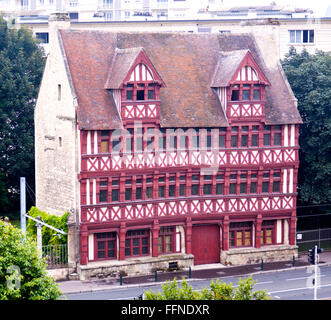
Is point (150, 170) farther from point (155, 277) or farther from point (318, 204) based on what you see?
point (318, 204)

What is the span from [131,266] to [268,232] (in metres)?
9.42

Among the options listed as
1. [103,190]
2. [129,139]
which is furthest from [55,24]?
[103,190]

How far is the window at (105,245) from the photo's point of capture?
47406mm

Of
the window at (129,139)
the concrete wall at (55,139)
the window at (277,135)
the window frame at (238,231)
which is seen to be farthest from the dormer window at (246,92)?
the concrete wall at (55,139)

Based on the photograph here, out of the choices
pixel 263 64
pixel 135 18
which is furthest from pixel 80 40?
pixel 135 18

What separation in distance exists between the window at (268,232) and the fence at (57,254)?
12.4m

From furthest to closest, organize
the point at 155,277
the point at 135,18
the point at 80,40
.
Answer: the point at 135,18 < the point at 80,40 < the point at 155,277

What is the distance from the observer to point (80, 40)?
4931 cm

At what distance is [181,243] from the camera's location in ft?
164

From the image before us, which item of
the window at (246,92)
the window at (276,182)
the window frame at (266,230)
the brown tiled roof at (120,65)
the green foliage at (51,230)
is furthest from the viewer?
the window frame at (266,230)

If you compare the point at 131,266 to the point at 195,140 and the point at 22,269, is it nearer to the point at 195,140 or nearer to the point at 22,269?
the point at 195,140

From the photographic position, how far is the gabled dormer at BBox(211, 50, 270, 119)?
49562 millimetres

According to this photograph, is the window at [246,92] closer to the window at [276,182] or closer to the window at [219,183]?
the window at [219,183]

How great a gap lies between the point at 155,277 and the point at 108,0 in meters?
53.5
